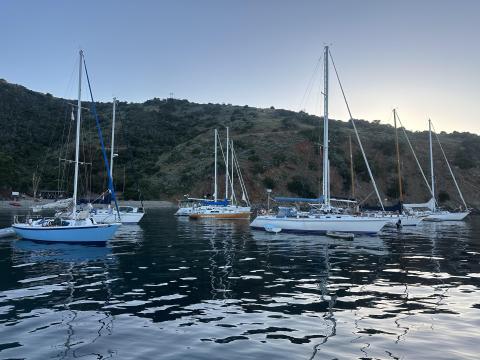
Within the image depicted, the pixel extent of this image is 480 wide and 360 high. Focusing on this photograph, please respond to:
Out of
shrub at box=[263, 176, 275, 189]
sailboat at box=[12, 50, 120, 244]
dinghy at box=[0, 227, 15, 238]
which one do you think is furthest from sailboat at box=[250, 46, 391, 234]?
shrub at box=[263, 176, 275, 189]

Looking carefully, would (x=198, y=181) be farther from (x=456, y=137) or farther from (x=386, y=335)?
(x=456, y=137)

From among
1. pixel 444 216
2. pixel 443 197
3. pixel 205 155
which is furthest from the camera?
pixel 205 155

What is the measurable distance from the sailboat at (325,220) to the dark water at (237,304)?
10075 millimetres

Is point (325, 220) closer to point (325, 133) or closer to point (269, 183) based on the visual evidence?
point (325, 133)

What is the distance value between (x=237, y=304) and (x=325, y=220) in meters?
24.1

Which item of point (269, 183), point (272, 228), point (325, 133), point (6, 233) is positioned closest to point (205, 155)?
→ point (269, 183)

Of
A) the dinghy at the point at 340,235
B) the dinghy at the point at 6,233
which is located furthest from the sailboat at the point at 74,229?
the dinghy at the point at 340,235

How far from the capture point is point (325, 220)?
121 ft

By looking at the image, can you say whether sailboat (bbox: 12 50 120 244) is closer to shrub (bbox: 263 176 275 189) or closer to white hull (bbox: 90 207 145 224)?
white hull (bbox: 90 207 145 224)

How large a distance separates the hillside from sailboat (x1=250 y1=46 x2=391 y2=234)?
40.7 metres

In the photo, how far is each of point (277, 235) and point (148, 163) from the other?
70590mm

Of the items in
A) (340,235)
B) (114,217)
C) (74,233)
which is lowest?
(340,235)

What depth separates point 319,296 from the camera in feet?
48.9

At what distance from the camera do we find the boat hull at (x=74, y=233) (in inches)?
1111
